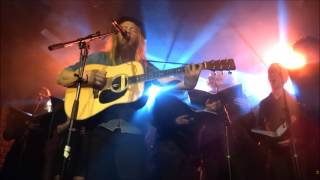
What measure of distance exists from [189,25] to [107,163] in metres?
3.53

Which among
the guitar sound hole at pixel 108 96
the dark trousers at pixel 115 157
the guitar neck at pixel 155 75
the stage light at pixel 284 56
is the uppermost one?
the stage light at pixel 284 56

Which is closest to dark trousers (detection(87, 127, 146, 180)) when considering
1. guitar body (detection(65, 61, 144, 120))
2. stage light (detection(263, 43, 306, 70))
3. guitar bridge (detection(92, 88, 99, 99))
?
guitar body (detection(65, 61, 144, 120))

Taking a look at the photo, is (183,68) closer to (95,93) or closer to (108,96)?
(108,96)

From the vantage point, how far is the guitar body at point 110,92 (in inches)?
114

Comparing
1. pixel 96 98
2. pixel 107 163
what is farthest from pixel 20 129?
pixel 107 163

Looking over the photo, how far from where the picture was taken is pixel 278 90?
171 inches

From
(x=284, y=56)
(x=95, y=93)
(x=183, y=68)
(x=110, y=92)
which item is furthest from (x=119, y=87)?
(x=284, y=56)

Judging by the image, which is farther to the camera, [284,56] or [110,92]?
[284,56]

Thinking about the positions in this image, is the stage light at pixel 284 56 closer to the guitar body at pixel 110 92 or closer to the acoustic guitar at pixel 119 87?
the acoustic guitar at pixel 119 87

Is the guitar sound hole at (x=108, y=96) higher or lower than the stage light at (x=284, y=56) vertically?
lower

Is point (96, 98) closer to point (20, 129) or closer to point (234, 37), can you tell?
point (20, 129)

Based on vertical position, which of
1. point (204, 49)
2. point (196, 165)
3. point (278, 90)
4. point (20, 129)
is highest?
point (204, 49)

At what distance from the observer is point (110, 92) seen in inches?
117

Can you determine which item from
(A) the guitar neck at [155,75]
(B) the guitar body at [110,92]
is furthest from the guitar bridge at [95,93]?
(A) the guitar neck at [155,75]
